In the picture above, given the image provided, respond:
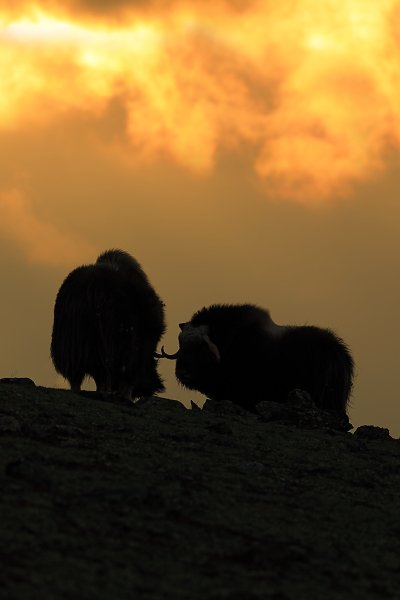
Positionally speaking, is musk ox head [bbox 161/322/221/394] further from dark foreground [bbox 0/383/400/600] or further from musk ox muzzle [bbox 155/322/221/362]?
dark foreground [bbox 0/383/400/600]

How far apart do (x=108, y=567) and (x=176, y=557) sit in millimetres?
588

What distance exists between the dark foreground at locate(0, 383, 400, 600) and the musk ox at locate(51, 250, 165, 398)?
4.39m

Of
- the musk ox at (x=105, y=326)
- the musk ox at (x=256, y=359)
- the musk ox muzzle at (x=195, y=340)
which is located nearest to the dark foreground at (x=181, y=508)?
the musk ox at (x=105, y=326)

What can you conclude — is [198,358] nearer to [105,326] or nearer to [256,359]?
[256,359]

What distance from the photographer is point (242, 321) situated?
1981 cm

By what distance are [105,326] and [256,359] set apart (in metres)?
3.05

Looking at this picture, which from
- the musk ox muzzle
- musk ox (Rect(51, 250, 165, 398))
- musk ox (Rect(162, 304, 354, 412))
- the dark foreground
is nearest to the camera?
the dark foreground

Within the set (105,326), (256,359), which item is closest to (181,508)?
(105,326)

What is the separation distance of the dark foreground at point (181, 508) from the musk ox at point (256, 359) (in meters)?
5.70

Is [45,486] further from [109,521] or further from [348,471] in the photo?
[348,471]

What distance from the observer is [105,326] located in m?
17.6

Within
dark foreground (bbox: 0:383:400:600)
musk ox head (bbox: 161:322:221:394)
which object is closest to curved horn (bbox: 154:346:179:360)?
musk ox head (bbox: 161:322:221:394)

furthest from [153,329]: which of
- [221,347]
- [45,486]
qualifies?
[45,486]

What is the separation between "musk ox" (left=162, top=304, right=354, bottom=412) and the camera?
1898 cm
